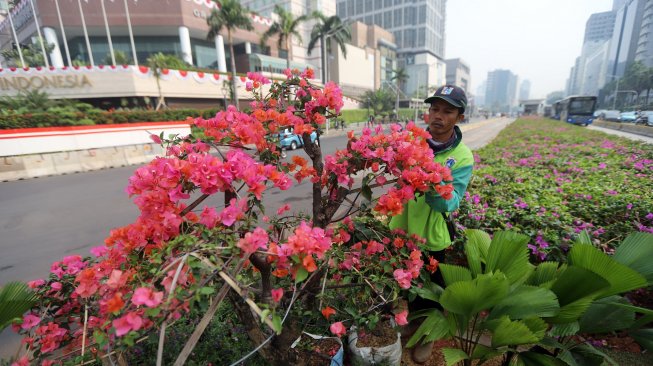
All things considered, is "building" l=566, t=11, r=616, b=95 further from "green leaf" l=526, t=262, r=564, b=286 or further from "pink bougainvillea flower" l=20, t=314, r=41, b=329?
"pink bougainvillea flower" l=20, t=314, r=41, b=329

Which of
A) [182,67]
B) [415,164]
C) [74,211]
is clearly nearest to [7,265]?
[74,211]

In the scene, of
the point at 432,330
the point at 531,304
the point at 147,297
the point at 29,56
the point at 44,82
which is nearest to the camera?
the point at 147,297

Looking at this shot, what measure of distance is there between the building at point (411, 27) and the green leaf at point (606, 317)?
72.1 metres

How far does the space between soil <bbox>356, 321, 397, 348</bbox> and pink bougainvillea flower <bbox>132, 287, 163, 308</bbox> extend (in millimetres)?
1403

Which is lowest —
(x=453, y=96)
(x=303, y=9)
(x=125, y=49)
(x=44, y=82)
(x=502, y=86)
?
(x=453, y=96)

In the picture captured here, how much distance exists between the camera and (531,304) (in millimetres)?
1473

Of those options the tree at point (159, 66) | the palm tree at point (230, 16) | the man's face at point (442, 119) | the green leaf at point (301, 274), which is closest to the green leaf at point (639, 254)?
the man's face at point (442, 119)

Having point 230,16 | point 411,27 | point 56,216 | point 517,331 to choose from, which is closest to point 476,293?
point 517,331

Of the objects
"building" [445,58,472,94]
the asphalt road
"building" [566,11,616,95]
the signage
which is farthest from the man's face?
"building" [566,11,616,95]

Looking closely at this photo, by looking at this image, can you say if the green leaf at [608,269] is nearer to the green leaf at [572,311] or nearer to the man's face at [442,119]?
the green leaf at [572,311]

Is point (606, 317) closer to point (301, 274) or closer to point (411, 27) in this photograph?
point (301, 274)

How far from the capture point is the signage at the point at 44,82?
66.0 ft

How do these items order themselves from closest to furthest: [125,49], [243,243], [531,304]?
1. [243,243]
2. [531,304]
3. [125,49]

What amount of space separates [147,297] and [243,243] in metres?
0.33
